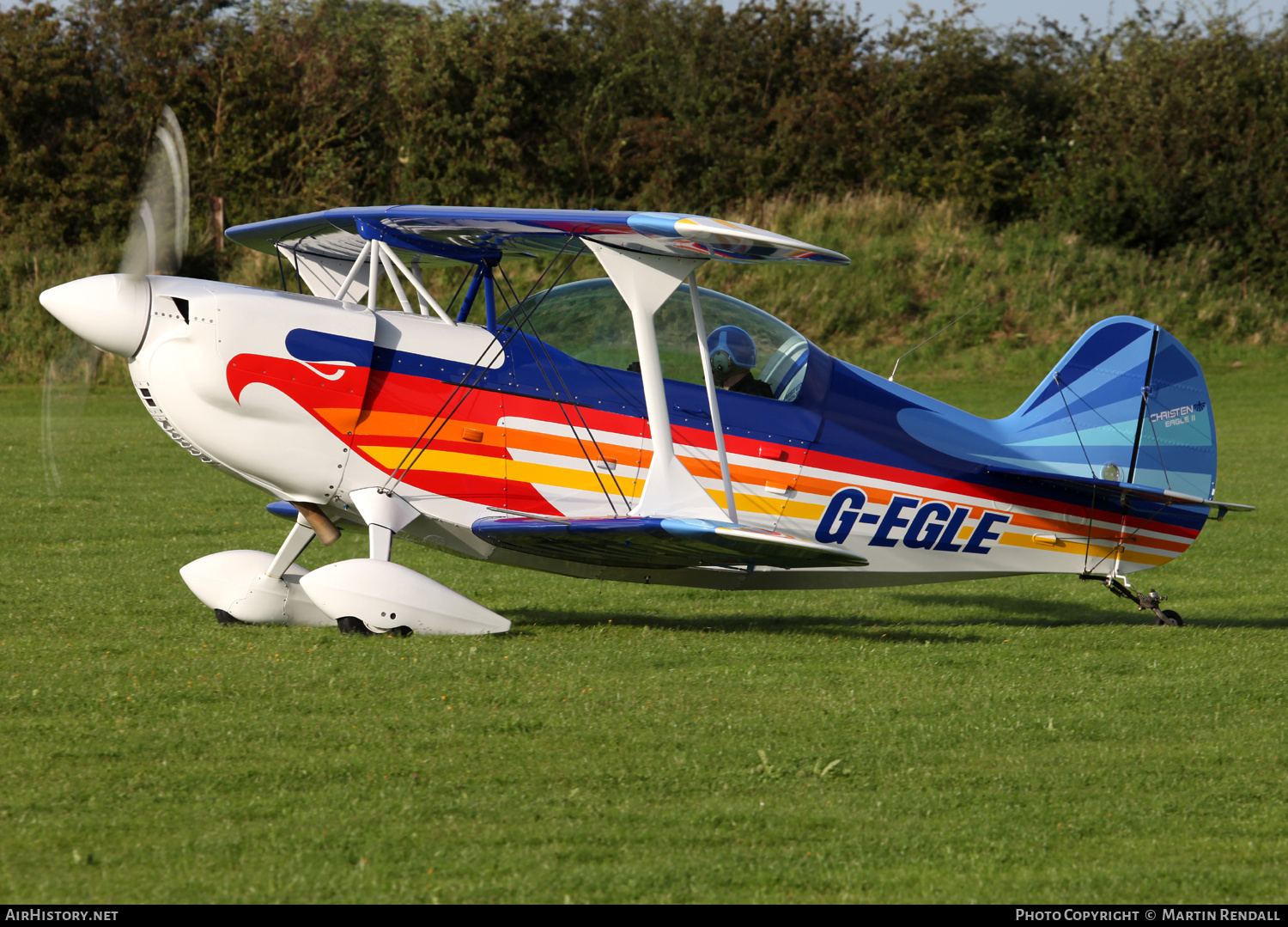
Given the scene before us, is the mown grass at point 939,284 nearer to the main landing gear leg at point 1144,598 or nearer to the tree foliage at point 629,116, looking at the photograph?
the tree foliage at point 629,116

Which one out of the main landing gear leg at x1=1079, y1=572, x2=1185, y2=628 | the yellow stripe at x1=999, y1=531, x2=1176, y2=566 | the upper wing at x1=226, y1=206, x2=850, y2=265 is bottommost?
the main landing gear leg at x1=1079, y1=572, x2=1185, y2=628

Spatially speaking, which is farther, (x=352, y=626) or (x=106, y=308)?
(x=352, y=626)

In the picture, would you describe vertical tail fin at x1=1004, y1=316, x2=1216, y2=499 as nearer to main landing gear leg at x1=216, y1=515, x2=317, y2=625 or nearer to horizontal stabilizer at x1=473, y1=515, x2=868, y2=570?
horizontal stabilizer at x1=473, y1=515, x2=868, y2=570

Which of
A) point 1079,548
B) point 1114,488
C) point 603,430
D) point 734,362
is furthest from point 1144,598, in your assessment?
point 603,430

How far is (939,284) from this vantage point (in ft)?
96.8

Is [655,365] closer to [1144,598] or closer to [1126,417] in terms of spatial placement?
[1126,417]

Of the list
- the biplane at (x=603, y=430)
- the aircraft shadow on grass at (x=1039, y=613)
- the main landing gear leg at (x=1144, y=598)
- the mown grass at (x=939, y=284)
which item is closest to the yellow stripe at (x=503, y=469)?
the biplane at (x=603, y=430)

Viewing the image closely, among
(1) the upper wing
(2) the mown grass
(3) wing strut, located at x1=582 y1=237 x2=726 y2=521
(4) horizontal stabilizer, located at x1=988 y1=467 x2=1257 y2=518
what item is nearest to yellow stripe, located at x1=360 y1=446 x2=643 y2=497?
(3) wing strut, located at x1=582 y1=237 x2=726 y2=521

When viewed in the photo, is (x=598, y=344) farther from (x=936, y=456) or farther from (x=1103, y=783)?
(x=1103, y=783)

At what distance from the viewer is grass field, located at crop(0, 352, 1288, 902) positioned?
4141mm

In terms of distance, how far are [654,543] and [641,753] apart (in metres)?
1.89

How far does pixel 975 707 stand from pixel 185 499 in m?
10.6

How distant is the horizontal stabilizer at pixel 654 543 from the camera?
6742mm

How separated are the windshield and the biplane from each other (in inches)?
0.6
